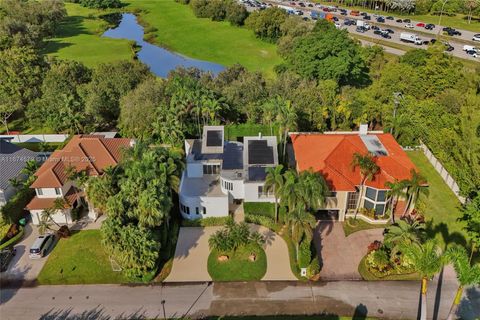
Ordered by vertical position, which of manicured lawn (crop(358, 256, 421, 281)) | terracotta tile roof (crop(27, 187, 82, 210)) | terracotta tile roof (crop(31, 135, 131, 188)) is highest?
terracotta tile roof (crop(31, 135, 131, 188))

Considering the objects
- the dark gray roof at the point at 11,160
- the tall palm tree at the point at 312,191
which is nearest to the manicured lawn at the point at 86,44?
the dark gray roof at the point at 11,160

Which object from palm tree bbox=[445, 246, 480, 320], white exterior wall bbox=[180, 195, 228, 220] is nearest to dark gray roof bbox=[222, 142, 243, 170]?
white exterior wall bbox=[180, 195, 228, 220]

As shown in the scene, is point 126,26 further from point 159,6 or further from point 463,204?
point 463,204

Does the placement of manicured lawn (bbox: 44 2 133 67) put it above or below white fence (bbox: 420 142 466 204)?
above

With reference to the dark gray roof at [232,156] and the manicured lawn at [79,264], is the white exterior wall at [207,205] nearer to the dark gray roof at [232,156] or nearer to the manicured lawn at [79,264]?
the dark gray roof at [232,156]

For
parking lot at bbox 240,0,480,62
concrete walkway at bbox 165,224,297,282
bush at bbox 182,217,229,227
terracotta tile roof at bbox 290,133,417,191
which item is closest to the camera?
concrete walkway at bbox 165,224,297,282

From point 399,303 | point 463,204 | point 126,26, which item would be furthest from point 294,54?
point 126,26

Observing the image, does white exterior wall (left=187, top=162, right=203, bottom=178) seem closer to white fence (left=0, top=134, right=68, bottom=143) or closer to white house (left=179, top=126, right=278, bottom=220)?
white house (left=179, top=126, right=278, bottom=220)
